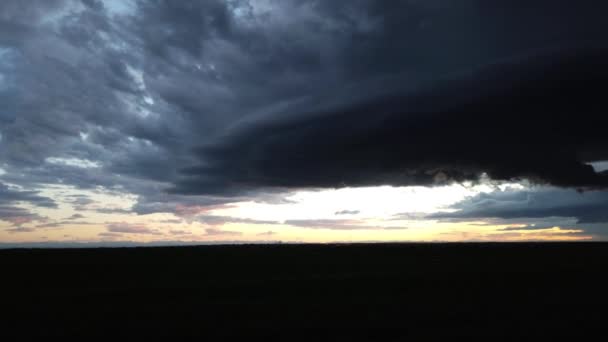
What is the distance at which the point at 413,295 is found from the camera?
30625mm

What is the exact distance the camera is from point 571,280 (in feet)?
126

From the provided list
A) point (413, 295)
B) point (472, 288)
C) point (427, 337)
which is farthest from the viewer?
point (472, 288)

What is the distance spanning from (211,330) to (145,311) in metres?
6.99

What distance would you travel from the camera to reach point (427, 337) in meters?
19.1

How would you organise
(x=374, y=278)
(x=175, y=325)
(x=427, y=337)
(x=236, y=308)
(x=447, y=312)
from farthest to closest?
(x=374, y=278) → (x=236, y=308) → (x=447, y=312) → (x=175, y=325) → (x=427, y=337)

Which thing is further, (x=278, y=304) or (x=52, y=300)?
(x=52, y=300)

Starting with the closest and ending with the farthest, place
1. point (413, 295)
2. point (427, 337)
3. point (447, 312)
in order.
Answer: point (427, 337)
point (447, 312)
point (413, 295)

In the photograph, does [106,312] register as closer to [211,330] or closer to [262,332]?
[211,330]

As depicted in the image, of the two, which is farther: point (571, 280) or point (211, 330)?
point (571, 280)

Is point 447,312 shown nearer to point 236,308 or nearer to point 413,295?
point 413,295

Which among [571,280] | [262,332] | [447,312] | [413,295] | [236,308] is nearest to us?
[262,332]

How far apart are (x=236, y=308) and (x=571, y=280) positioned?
3027 centimetres

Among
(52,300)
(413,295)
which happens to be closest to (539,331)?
(413,295)

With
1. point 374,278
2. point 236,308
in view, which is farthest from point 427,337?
point 374,278
